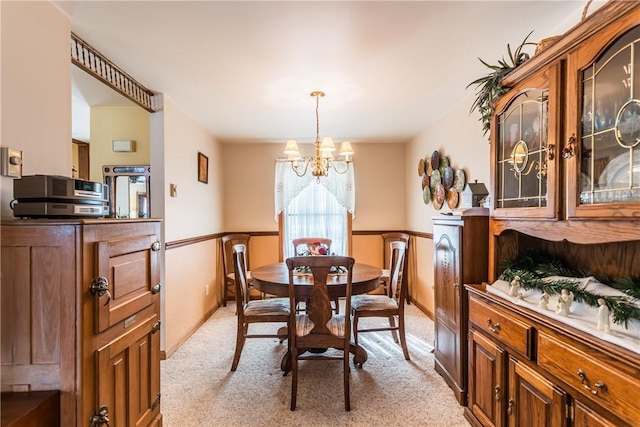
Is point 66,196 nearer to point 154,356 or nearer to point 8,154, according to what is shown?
point 8,154

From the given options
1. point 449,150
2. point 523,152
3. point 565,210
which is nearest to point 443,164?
point 449,150

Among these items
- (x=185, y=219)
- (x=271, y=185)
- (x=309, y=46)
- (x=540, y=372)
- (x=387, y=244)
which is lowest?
(x=540, y=372)

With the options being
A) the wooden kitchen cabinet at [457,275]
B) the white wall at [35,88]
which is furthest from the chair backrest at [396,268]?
the white wall at [35,88]

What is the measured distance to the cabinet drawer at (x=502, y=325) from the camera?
1470mm

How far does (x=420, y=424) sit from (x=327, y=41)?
246 centimetres

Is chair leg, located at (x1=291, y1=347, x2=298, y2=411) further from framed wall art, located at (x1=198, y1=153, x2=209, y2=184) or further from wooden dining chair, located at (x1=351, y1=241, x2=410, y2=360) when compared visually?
framed wall art, located at (x1=198, y1=153, x2=209, y2=184)

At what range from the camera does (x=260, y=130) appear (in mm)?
4199

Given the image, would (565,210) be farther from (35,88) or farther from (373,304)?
(35,88)

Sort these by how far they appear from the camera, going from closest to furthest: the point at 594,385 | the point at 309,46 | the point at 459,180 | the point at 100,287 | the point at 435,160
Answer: the point at 594,385, the point at 100,287, the point at 309,46, the point at 459,180, the point at 435,160

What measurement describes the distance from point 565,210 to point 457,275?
0.96 m

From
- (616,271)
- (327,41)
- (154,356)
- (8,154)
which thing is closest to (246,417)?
(154,356)

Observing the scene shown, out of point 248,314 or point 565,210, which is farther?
point 248,314

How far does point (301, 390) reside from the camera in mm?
2412

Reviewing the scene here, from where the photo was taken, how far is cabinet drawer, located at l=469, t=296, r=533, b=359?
147cm
